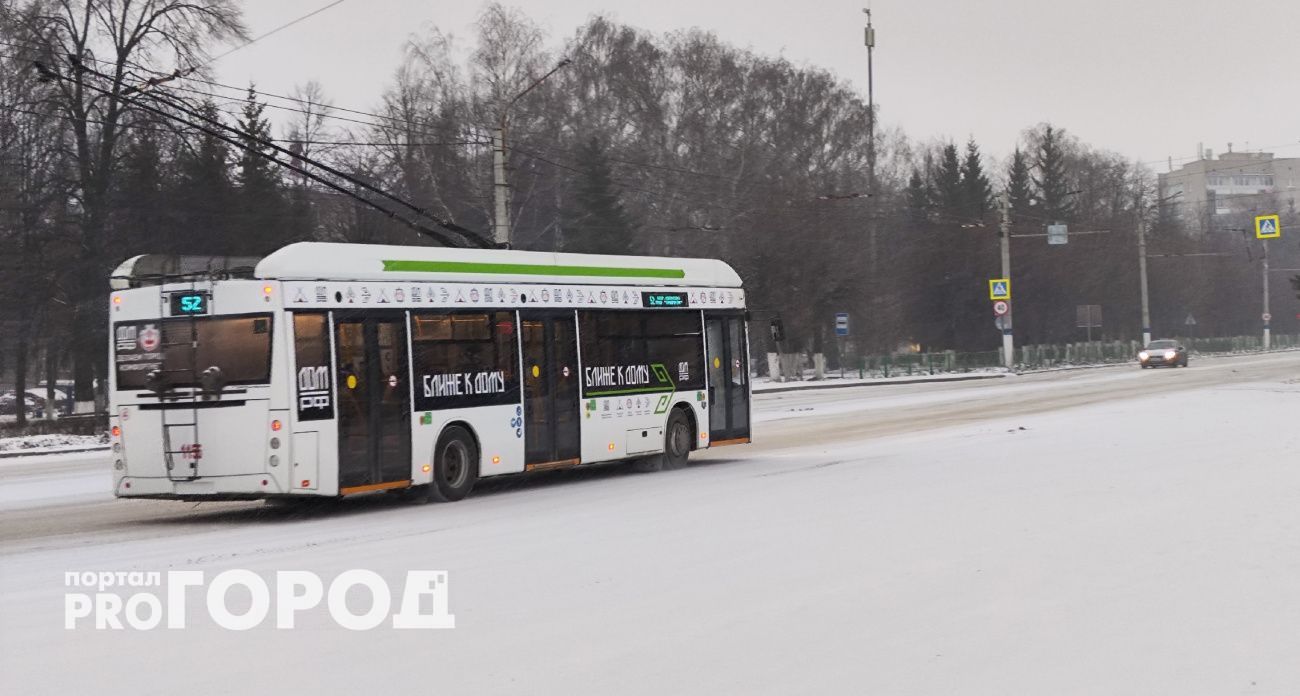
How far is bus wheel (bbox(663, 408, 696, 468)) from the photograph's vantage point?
2137cm

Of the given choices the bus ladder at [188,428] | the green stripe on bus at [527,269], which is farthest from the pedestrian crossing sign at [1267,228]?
the bus ladder at [188,428]

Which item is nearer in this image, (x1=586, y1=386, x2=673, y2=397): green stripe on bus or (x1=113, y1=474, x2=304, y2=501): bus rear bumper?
(x1=113, y1=474, x2=304, y2=501): bus rear bumper

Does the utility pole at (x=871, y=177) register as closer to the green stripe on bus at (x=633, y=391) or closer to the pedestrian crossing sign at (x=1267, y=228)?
the pedestrian crossing sign at (x=1267, y=228)

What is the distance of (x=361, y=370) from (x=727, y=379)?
781 centimetres

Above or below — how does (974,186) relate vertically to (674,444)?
above

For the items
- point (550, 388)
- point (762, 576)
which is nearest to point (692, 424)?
point (550, 388)

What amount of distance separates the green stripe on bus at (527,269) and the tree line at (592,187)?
117 inches

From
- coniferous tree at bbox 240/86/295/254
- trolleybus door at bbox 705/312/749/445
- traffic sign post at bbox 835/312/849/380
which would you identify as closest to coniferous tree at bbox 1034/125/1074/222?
traffic sign post at bbox 835/312/849/380

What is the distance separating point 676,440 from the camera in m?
21.5

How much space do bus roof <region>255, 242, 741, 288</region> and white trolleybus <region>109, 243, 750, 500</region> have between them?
0.08 ft

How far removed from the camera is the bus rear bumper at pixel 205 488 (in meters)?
15.1

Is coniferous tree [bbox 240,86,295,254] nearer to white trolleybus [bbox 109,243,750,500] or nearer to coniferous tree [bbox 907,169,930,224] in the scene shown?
white trolleybus [bbox 109,243,750,500]

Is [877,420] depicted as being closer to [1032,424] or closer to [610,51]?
[1032,424]

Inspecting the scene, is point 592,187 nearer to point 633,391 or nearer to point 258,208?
point 258,208
